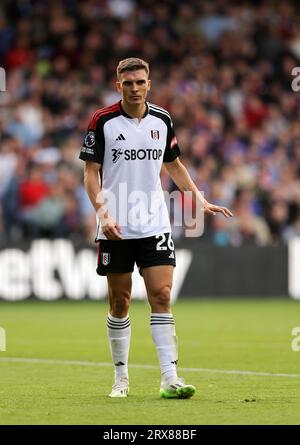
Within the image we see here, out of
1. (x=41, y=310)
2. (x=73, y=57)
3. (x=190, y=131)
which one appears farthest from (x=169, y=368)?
(x=73, y=57)

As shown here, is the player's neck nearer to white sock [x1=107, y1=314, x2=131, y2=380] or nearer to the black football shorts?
the black football shorts

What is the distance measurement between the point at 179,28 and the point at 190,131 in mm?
3529

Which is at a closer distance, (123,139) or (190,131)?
(123,139)

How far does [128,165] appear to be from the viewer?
346 inches

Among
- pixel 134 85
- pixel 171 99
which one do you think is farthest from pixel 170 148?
pixel 171 99

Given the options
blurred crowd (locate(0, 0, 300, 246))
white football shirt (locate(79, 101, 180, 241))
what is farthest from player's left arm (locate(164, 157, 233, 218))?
blurred crowd (locate(0, 0, 300, 246))

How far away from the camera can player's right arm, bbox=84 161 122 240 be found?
27.9ft

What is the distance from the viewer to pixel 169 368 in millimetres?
8594

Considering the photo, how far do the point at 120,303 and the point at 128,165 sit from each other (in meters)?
1.02

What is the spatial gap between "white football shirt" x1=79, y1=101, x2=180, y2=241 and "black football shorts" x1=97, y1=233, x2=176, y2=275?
2.4 inches

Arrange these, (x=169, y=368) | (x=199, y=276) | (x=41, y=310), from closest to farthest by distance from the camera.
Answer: (x=169, y=368) → (x=41, y=310) → (x=199, y=276)
